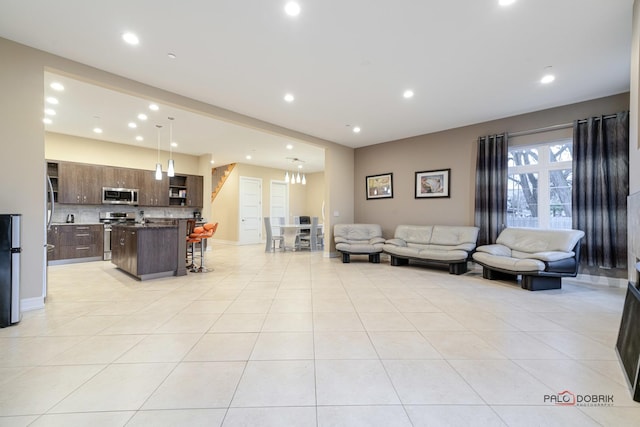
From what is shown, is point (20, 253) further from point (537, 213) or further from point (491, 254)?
point (537, 213)

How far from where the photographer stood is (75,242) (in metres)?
6.24

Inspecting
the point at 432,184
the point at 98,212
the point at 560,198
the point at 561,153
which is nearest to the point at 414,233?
the point at 432,184

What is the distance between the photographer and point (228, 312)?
10.00ft

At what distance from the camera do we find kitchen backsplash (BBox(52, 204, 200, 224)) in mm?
6562

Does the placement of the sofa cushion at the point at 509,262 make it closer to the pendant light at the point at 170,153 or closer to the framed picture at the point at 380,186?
the framed picture at the point at 380,186

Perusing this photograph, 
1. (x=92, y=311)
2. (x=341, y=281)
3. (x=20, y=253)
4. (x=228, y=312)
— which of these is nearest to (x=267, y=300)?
(x=228, y=312)

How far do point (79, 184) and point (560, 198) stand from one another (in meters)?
10.5

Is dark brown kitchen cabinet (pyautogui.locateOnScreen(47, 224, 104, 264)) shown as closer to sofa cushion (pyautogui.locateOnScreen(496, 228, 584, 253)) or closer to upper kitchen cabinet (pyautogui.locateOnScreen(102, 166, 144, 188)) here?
upper kitchen cabinet (pyautogui.locateOnScreen(102, 166, 144, 188))

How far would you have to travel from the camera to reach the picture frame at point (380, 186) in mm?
6973

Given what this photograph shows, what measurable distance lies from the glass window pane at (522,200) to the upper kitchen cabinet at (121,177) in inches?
362

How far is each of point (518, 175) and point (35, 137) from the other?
24.8ft

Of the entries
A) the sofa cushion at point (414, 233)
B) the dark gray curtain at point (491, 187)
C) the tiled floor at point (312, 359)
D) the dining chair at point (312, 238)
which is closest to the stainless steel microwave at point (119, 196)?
the tiled floor at point (312, 359)

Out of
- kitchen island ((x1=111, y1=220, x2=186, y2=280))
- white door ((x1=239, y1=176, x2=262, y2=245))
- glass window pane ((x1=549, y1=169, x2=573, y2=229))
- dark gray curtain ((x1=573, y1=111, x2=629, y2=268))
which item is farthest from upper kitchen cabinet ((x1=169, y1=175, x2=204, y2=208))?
dark gray curtain ((x1=573, y1=111, x2=629, y2=268))

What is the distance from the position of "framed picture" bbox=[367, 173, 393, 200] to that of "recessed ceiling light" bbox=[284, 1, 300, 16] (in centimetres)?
497
